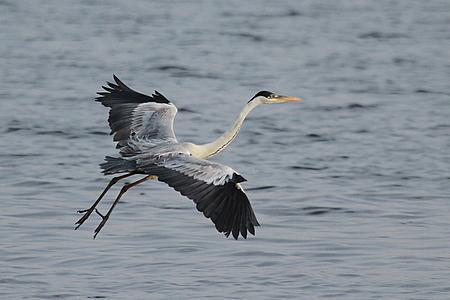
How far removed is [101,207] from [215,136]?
335 cm

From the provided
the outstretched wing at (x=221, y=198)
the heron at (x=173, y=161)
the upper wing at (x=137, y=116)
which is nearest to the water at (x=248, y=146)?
the heron at (x=173, y=161)

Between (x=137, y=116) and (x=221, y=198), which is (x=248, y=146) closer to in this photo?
(x=137, y=116)

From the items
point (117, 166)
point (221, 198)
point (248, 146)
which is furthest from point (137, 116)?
point (248, 146)

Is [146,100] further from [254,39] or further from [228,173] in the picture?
[254,39]

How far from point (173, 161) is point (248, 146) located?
5.64m

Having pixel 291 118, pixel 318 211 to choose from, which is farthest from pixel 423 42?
pixel 318 211

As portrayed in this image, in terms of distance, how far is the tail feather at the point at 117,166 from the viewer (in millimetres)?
9641

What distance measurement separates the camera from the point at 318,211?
40.6 ft

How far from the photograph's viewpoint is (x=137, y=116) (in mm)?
11266

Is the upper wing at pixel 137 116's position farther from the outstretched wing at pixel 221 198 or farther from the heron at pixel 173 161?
the outstretched wing at pixel 221 198

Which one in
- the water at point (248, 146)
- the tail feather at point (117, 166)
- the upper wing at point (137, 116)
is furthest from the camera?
the upper wing at point (137, 116)

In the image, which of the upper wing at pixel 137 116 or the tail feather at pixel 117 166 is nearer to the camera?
the tail feather at pixel 117 166

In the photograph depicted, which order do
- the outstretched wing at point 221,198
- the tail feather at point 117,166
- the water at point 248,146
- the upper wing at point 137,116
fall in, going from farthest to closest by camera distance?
the upper wing at point 137,116
the water at point 248,146
the tail feather at point 117,166
the outstretched wing at point 221,198

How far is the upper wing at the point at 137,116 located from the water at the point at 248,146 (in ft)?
3.40
